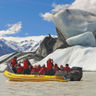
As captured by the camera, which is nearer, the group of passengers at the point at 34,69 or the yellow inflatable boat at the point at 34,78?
the yellow inflatable boat at the point at 34,78

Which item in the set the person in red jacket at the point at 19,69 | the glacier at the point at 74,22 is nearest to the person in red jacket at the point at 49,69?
the person in red jacket at the point at 19,69

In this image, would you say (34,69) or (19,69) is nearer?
(34,69)

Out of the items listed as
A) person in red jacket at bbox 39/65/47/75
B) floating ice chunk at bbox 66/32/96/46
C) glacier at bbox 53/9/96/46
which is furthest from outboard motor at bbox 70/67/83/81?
glacier at bbox 53/9/96/46

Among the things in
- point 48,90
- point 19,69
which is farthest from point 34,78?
point 48,90

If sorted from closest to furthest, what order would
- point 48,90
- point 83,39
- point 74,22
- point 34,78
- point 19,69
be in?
point 48,90
point 34,78
point 19,69
point 83,39
point 74,22

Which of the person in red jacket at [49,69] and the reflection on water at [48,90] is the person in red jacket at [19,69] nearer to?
the person in red jacket at [49,69]

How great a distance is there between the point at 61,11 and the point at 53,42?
20172mm

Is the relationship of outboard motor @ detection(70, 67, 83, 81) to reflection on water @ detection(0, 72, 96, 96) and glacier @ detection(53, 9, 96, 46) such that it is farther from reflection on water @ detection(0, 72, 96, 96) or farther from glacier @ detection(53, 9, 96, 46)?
glacier @ detection(53, 9, 96, 46)

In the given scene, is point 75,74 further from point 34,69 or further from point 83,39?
point 83,39

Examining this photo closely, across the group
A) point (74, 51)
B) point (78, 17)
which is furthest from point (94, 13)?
point (74, 51)

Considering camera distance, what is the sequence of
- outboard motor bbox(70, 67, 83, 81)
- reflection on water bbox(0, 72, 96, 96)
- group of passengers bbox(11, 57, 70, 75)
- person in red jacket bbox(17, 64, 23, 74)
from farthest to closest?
person in red jacket bbox(17, 64, 23, 74), group of passengers bbox(11, 57, 70, 75), outboard motor bbox(70, 67, 83, 81), reflection on water bbox(0, 72, 96, 96)

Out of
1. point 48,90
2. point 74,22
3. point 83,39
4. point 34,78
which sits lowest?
point 48,90

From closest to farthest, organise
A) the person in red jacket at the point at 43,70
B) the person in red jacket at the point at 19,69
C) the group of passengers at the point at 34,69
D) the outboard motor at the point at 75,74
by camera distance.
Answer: the person in red jacket at the point at 43,70 → the outboard motor at the point at 75,74 → the group of passengers at the point at 34,69 → the person in red jacket at the point at 19,69

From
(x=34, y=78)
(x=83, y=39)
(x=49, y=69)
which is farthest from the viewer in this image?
(x=83, y=39)
